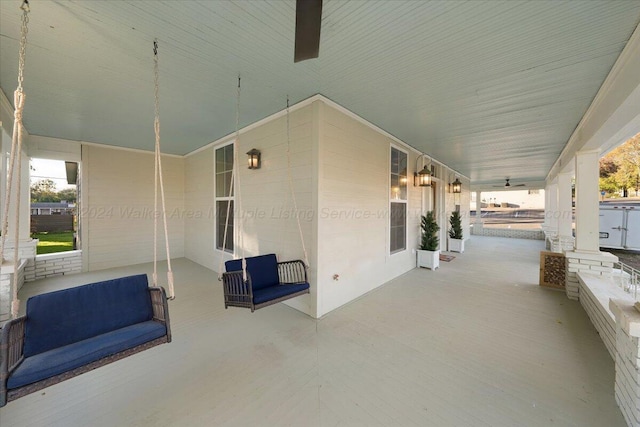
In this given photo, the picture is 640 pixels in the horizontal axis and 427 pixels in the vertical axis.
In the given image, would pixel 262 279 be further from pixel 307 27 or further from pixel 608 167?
pixel 608 167

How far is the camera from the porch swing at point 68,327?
4.71 feet

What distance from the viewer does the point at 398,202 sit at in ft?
16.1

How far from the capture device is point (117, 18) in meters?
1.78

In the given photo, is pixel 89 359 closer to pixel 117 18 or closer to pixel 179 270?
pixel 117 18

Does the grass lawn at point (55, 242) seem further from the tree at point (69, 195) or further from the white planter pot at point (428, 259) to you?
the white planter pot at point (428, 259)

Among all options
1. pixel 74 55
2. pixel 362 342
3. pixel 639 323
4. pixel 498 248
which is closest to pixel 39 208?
pixel 74 55

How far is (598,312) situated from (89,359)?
501 cm

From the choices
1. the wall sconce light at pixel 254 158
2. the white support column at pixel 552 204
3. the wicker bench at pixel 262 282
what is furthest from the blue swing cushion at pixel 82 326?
the white support column at pixel 552 204

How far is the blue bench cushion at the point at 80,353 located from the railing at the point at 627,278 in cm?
485

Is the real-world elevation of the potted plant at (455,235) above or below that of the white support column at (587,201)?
below

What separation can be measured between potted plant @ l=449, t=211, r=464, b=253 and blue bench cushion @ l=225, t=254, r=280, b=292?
673cm

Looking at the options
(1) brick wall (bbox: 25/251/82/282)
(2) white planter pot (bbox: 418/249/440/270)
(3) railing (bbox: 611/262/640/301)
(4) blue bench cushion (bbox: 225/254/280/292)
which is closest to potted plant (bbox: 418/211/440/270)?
(2) white planter pot (bbox: 418/249/440/270)

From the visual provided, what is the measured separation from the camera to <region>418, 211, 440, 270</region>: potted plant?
5.49 meters

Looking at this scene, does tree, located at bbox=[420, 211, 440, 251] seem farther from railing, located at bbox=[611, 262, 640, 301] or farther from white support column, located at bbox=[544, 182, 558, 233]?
white support column, located at bbox=[544, 182, 558, 233]
